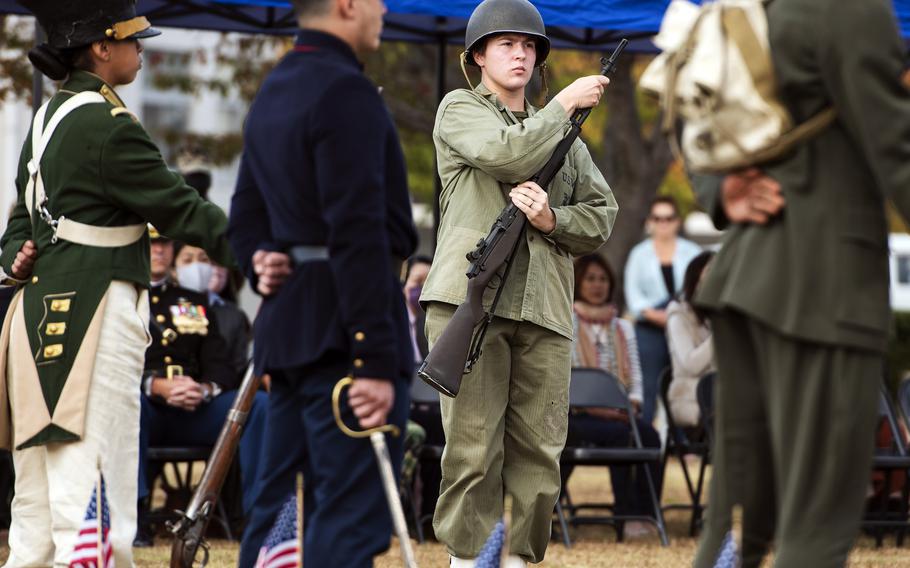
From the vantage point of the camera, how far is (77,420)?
5.24m

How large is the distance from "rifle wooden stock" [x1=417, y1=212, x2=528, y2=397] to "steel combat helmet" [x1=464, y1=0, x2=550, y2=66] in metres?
0.86

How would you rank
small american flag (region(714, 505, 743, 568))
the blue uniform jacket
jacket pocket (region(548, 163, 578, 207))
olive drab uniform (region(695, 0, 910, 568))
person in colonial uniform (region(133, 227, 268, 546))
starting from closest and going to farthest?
1. olive drab uniform (region(695, 0, 910, 568))
2. the blue uniform jacket
3. small american flag (region(714, 505, 743, 568))
4. jacket pocket (region(548, 163, 578, 207))
5. person in colonial uniform (region(133, 227, 268, 546))

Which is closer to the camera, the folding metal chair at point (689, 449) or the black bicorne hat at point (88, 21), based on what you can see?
the black bicorne hat at point (88, 21)

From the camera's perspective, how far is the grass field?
7.88 m

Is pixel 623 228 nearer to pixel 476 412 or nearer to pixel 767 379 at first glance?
pixel 476 412

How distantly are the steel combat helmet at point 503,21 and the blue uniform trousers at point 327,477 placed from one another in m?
2.37

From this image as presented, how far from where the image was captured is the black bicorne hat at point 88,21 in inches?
212

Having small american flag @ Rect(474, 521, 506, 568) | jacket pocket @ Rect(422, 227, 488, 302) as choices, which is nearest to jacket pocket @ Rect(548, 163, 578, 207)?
jacket pocket @ Rect(422, 227, 488, 302)

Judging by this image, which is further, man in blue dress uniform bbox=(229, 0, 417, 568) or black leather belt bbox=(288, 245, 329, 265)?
black leather belt bbox=(288, 245, 329, 265)

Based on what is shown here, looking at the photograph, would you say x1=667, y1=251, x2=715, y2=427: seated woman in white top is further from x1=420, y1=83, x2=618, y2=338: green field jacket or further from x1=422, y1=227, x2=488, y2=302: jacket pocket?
x1=422, y1=227, x2=488, y2=302: jacket pocket

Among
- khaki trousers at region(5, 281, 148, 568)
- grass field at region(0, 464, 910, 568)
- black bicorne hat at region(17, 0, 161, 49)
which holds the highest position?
black bicorne hat at region(17, 0, 161, 49)

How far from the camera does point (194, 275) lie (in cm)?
967

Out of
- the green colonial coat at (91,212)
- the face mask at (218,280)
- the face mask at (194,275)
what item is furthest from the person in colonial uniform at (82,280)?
the face mask at (218,280)

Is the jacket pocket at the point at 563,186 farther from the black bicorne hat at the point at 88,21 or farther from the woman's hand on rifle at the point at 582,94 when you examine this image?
the black bicorne hat at the point at 88,21
